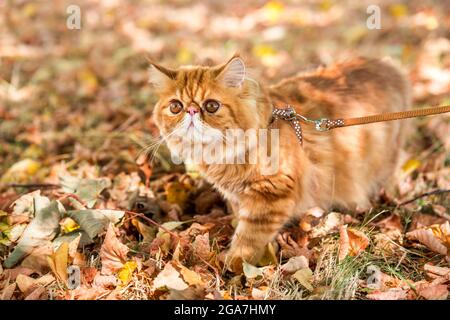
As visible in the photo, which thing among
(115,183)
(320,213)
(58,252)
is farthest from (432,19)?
(58,252)

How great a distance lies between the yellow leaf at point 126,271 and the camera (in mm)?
2268

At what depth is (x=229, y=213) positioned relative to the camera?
9.80 ft

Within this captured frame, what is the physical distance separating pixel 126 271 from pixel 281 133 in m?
1.01

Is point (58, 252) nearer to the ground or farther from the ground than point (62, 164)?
nearer to the ground

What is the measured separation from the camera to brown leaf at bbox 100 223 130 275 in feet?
7.64

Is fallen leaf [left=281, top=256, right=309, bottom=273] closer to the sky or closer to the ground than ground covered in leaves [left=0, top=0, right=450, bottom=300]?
closer to the ground

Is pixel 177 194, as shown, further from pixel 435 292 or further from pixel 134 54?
pixel 134 54

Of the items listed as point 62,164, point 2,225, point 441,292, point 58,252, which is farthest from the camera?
point 62,164

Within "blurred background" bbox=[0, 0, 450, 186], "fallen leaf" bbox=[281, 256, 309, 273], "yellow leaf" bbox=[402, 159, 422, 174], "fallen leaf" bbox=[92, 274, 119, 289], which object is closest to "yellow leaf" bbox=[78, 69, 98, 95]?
"blurred background" bbox=[0, 0, 450, 186]

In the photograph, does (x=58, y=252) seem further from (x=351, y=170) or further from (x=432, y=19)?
(x=432, y=19)

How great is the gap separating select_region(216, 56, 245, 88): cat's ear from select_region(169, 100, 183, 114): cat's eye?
9.2 inches

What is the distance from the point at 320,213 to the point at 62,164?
1.82 m

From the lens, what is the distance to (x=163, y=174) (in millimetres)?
3393

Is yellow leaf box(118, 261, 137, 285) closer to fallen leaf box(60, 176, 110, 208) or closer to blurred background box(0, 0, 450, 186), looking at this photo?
fallen leaf box(60, 176, 110, 208)
